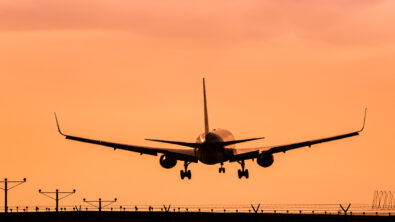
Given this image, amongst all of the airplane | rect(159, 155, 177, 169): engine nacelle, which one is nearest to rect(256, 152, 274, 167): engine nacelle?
the airplane

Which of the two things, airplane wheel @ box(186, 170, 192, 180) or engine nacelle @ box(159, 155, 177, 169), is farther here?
airplane wheel @ box(186, 170, 192, 180)

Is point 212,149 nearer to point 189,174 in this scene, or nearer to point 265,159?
point 265,159

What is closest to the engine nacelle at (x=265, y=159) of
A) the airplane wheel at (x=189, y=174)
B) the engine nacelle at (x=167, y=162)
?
the airplane wheel at (x=189, y=174)

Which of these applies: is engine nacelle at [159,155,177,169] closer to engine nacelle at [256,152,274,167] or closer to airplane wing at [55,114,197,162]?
airplane wing at [55,114,197,162]

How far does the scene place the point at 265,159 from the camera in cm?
14275

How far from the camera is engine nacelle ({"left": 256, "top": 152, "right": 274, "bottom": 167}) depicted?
14275cm

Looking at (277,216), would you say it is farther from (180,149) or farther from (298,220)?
(180,149)

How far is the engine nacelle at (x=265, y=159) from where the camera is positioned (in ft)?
468

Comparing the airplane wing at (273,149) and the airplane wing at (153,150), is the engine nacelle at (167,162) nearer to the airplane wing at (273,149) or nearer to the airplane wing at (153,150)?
the airplane wing at (153,150)

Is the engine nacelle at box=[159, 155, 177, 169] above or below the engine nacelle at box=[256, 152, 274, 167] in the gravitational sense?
above

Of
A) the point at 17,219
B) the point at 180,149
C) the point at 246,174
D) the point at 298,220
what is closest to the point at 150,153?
the point at 180,149

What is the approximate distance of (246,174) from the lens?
14738 centimetres

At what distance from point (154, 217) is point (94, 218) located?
9994 mm

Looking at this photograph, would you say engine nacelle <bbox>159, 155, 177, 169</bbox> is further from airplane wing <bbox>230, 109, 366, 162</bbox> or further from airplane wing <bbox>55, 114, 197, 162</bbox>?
airplane wing <bbox>230, 109, 366, 162</bbox>
